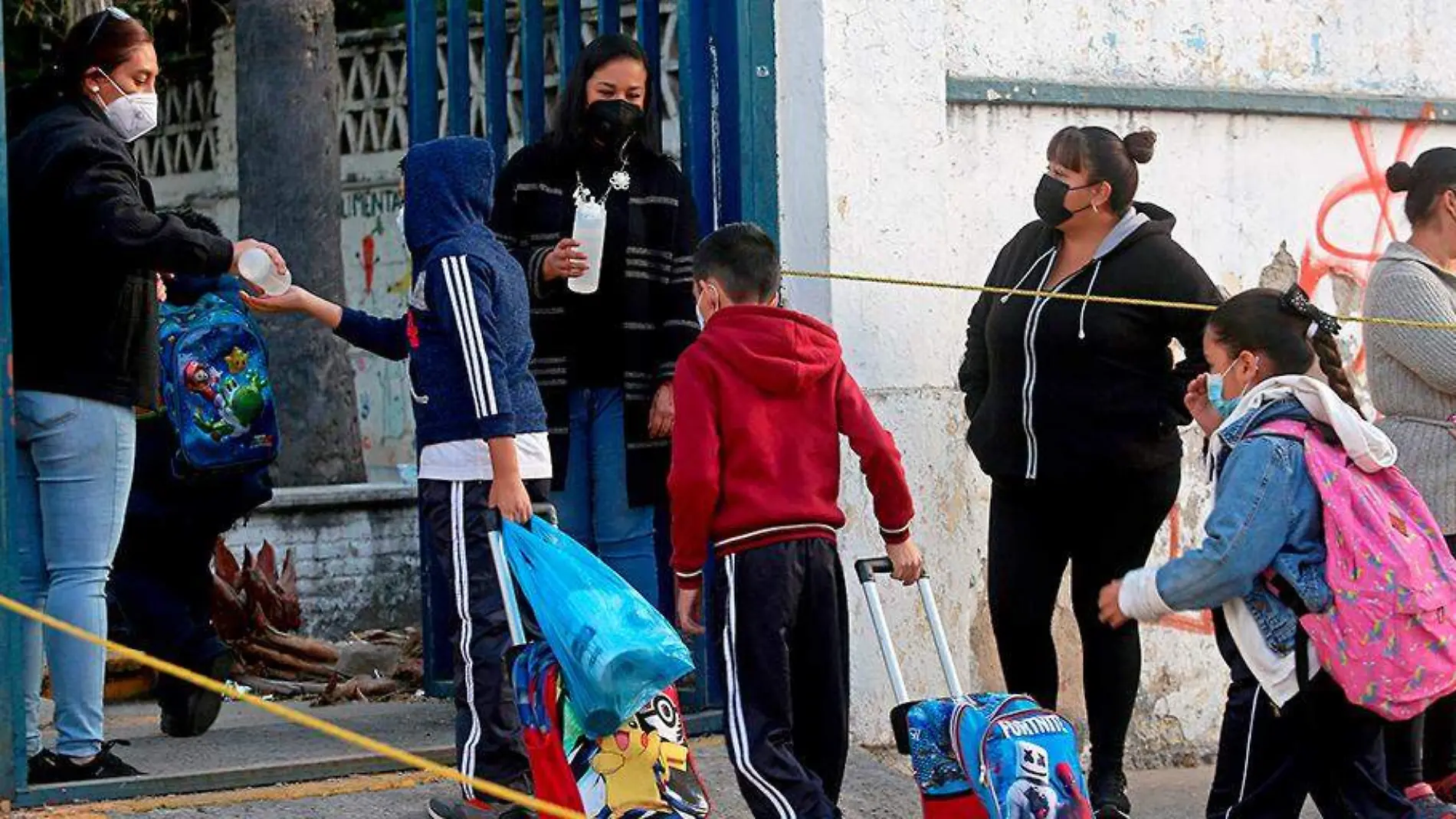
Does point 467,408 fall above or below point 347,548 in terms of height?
above

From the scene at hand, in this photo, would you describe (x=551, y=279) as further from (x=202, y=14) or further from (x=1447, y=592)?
(x=202, y=14)

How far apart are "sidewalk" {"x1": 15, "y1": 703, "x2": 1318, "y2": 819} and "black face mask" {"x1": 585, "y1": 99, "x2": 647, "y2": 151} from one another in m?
1.69

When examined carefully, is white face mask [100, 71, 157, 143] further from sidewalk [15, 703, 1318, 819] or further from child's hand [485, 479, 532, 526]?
sidewalk [15, 703, 1318, 819]

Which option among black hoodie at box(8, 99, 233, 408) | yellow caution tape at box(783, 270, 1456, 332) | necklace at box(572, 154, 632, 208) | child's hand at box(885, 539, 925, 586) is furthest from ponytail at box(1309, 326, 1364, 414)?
black hoodie at box(8, 99, 233, 408)

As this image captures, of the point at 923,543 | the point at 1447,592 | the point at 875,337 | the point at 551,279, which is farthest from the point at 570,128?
the point at 1447,592

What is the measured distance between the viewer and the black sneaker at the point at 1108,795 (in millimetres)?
6078

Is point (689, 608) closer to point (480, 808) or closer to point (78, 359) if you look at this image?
point (480, 808)

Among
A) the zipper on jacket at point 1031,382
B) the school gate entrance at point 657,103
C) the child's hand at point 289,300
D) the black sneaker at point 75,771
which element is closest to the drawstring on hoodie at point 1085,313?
the zipper on jacket at point 1031,382

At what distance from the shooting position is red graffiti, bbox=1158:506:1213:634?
23.9ft

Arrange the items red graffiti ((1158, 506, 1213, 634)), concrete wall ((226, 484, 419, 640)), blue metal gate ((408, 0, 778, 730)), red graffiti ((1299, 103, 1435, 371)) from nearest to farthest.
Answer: blue metal gate ((408, 0, 778, 730))
red graffiti ((1158, 506, 1213, 634))
red graffiti ((1299, 103, 1435, 371))
concrete wall ((226, 484, 419, 640))

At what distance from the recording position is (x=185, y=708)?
6656mm

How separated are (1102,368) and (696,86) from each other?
4.95 ft

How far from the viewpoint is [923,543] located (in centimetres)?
679

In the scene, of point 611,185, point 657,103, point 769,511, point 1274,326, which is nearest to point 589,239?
point 611,185
